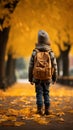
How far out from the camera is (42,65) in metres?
10.5

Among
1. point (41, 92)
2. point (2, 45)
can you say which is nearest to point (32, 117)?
point (41, 92)

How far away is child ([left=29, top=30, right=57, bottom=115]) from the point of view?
10.5 metres

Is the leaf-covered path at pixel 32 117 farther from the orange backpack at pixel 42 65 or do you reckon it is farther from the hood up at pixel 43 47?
the hood up at pixel 43 47

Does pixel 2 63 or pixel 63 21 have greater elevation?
pixel 63 21

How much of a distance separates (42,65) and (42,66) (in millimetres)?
33

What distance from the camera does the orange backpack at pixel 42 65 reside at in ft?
34.4

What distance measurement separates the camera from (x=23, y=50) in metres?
47.9

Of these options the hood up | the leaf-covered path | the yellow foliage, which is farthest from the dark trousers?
the yellow foliage

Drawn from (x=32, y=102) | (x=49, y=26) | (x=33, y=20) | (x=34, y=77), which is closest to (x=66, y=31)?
(x=49, y=26)

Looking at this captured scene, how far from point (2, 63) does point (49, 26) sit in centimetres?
718

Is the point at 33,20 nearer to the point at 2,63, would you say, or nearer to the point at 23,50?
the point at 2,63

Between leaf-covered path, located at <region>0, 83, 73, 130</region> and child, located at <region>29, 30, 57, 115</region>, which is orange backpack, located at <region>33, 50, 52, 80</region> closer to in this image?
child, located at <region>29, 30, 57, 115</region>

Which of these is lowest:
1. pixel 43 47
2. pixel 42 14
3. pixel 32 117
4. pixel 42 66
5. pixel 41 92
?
pixel 32 117

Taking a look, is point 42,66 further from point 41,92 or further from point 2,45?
point 2,45
